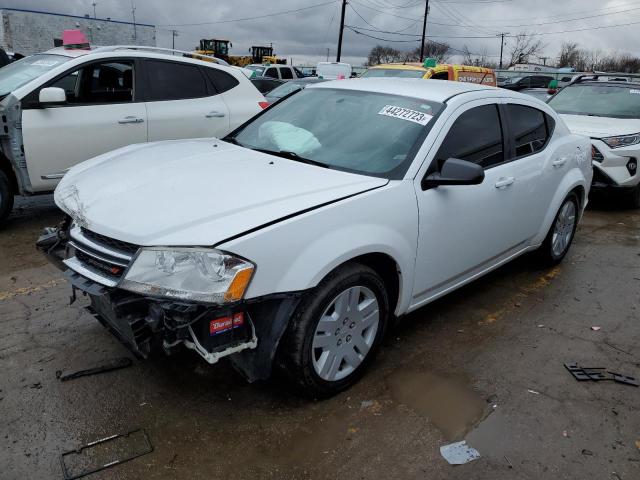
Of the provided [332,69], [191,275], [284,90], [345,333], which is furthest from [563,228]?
[332,69]

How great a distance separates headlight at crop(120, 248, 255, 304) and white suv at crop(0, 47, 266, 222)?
11.6 feet

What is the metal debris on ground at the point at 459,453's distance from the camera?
8.28 feet

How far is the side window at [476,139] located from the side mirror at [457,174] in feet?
0.64

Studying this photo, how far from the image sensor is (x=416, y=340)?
11.9 feet

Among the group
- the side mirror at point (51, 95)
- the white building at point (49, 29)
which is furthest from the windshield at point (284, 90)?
the white building at point (49, 29)

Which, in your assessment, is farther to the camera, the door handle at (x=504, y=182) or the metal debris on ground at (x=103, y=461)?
the door handle at (x=504, y=182)

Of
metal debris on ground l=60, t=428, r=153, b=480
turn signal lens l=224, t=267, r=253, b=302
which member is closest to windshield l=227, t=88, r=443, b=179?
turn signal lens l=224, t=267, r=253, b=302

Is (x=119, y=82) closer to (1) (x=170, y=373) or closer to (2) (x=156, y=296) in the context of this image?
(1) (x=170, y=373)

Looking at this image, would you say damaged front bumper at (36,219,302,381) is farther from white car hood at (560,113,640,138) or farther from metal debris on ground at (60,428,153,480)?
white car hood at (560,113,640,138)

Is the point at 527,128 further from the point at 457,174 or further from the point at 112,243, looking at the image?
the point at 112,243

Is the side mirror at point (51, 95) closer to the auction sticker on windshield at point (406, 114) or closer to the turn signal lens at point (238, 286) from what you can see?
the auction sticker on windshield at point (406, 114)

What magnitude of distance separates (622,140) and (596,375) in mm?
5153

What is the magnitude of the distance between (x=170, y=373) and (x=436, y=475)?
1.58 meters

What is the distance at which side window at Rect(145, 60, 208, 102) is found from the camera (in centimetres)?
595
